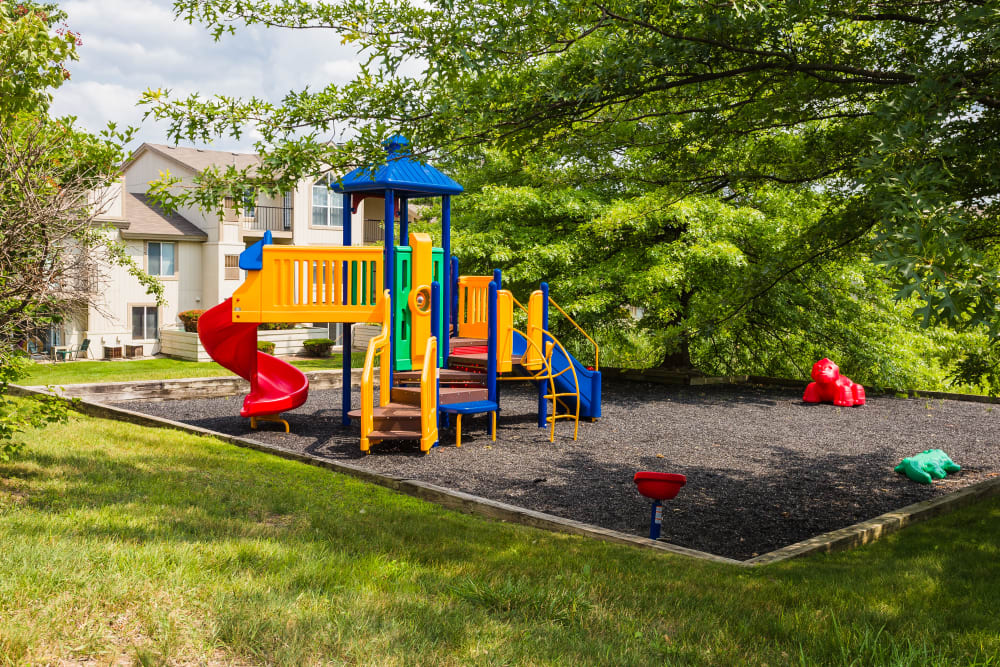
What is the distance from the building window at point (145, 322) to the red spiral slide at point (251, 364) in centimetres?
1800

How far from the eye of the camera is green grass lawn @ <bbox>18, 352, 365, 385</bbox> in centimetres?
1869

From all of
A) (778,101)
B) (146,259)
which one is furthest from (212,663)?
(146,259)

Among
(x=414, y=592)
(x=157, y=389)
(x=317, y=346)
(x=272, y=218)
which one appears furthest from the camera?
(x=272, y=218)

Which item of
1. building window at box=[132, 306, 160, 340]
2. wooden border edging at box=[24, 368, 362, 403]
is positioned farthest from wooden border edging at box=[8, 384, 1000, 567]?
building window at box=[132, 306, 160, 340]

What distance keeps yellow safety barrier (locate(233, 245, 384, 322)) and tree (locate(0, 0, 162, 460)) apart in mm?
4408

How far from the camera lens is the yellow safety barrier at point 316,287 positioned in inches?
434

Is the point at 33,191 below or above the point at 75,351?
above

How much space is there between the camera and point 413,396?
38.0 feet

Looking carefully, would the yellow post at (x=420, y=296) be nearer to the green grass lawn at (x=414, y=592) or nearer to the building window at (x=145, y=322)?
the green grass lawn at (x=414, y=592)

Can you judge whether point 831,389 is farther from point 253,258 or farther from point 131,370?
point 131,370

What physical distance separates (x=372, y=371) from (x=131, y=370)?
13682 millimetres

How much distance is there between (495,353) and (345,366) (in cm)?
263

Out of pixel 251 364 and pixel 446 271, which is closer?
pixel 251 364

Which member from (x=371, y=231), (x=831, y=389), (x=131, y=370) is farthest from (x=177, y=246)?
(x=831, y=389)
